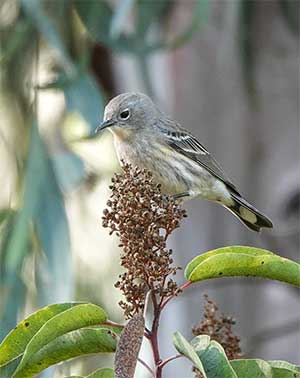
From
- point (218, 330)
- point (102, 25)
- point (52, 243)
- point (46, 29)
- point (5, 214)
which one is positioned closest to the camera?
point (218, 330)

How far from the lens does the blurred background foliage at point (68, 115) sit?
3.50 meters

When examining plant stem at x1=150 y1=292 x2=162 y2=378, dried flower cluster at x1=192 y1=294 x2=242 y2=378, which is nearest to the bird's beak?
dried flower cluster at x1=192 y1=294 x2=242 y2=378

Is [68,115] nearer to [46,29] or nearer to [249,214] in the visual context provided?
[46,29]

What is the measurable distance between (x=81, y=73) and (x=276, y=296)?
1.18 metres

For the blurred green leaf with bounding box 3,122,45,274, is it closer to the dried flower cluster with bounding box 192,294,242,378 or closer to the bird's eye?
the bird's eye

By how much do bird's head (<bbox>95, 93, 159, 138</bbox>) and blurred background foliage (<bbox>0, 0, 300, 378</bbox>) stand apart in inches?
21.5

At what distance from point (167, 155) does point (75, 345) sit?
1.44 metres

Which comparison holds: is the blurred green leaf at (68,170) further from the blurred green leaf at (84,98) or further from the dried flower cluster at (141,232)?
the dried flower cluster at (141,232)

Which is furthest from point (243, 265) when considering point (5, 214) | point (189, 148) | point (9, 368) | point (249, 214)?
point (5, 214)

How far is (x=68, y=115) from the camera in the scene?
14.6 ft

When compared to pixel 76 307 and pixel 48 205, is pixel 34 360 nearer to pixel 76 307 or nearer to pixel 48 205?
pixel 76 307

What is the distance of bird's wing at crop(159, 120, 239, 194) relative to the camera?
305cm

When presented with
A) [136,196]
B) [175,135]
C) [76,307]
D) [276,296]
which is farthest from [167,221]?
[276,296]

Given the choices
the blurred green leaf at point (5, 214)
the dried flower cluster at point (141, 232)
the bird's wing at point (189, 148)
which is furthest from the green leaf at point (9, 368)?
the blurred green leaf at point (5, 214)
